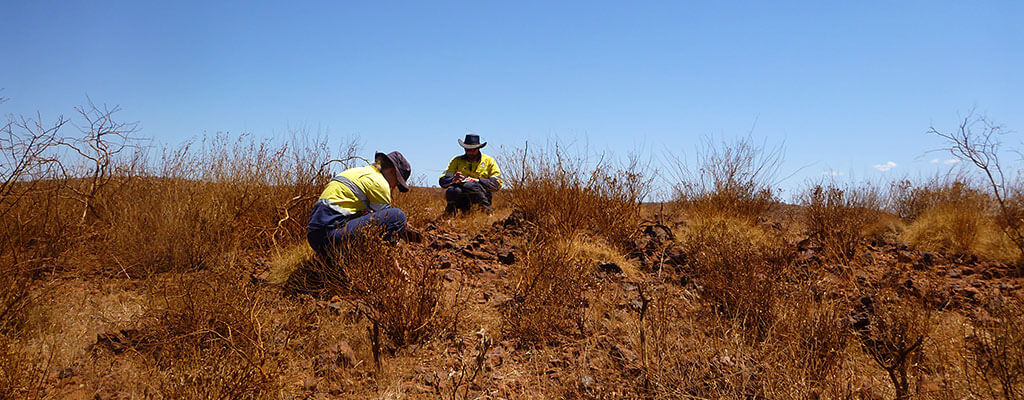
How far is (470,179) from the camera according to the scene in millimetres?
7293

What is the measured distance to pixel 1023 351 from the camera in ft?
7.59

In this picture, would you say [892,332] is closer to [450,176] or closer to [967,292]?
[967,292]

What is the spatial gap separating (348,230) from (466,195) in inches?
142

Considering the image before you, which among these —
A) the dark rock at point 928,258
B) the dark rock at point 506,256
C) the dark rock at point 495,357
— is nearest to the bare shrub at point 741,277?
the dark rock at point 495,357

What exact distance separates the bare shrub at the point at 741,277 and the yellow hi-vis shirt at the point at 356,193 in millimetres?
2617

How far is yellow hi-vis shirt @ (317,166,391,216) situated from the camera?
3988mm

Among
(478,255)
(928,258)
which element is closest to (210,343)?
(478,255)

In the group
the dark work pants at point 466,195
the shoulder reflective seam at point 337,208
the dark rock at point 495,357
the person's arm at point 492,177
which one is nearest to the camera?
the dark rock at point 495,357

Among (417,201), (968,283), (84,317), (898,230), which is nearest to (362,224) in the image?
(84,317)

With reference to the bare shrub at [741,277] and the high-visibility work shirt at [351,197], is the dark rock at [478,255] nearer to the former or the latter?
the high-visibility work shirt at [351,197]

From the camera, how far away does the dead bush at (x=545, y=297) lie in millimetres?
3352

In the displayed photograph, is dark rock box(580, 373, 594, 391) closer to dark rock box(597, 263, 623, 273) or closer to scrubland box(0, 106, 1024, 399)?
scrubland box(0, 106, 1024, 399)

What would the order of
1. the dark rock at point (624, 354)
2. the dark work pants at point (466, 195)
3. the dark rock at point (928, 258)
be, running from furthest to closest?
the dark work pants at point (466, 195)
the dark rock at point (928, 258)
the dark rock at point (624, 354)

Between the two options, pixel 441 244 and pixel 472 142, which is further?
pixel 472 142
